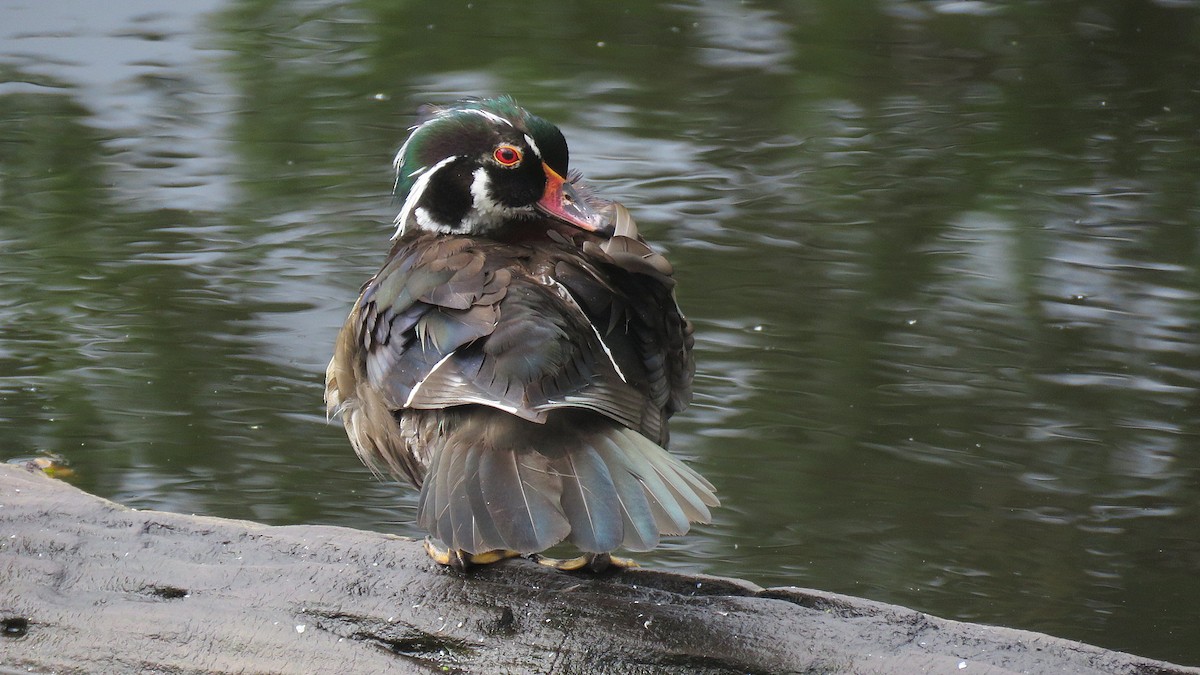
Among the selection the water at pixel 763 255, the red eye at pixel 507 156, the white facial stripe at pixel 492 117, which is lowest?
the water at pixel 763 255

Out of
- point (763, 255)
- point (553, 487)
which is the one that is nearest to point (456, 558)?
point (553, 487)

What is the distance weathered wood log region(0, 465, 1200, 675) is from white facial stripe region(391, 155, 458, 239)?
3.10 ft

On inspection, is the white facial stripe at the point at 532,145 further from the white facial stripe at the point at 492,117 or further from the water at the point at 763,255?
the water at the point at 763,255

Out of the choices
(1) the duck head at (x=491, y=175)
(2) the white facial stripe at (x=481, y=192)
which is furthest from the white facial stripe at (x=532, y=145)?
(2) the white facial stripe at (x=481, y=192)

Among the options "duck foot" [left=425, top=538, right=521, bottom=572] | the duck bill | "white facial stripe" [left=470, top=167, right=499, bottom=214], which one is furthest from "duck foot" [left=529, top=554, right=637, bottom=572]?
"white facial stripe" [left=470, top=167, right=499, bottom=214]

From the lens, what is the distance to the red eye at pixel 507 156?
3781mm

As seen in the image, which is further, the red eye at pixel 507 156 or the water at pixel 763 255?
the water at pixel 763 255

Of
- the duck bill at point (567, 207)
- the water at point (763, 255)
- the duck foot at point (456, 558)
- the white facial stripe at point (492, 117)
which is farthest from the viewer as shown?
the water at point (763, 255)

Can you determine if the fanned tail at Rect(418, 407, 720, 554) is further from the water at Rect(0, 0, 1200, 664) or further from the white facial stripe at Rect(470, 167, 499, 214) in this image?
the water at Rect(0, 0, 1200, 664)

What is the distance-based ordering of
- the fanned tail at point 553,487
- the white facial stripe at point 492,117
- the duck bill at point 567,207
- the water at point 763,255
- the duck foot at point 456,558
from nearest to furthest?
the fanned tail at point 553,487, the duck foot at point 456,558, the duck bill at point 567,207, the white facial stripe at point 492,117, the water at point 763,255

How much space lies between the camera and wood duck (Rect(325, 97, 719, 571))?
2922 millimetres

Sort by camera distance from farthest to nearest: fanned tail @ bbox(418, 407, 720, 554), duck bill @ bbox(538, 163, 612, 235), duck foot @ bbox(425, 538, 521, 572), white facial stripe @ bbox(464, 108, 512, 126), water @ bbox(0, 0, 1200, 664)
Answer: water @ bbox(0, 0, 1200, 664), white facial stripe @ bbox(464, 108, 512, 126), duck bill @ bbox(538, 163, 612, 235), duck foot @ bbox(425, 538, 521, 572), fanned tail @ bbox(418, 407, 720, 554)

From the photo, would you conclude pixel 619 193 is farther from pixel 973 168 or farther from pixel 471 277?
pixel 471 277

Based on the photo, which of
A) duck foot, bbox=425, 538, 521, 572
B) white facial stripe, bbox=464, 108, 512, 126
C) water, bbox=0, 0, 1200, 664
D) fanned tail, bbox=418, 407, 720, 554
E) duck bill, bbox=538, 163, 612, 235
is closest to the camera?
fanned tail, bbox=418, 407, 720, 554
